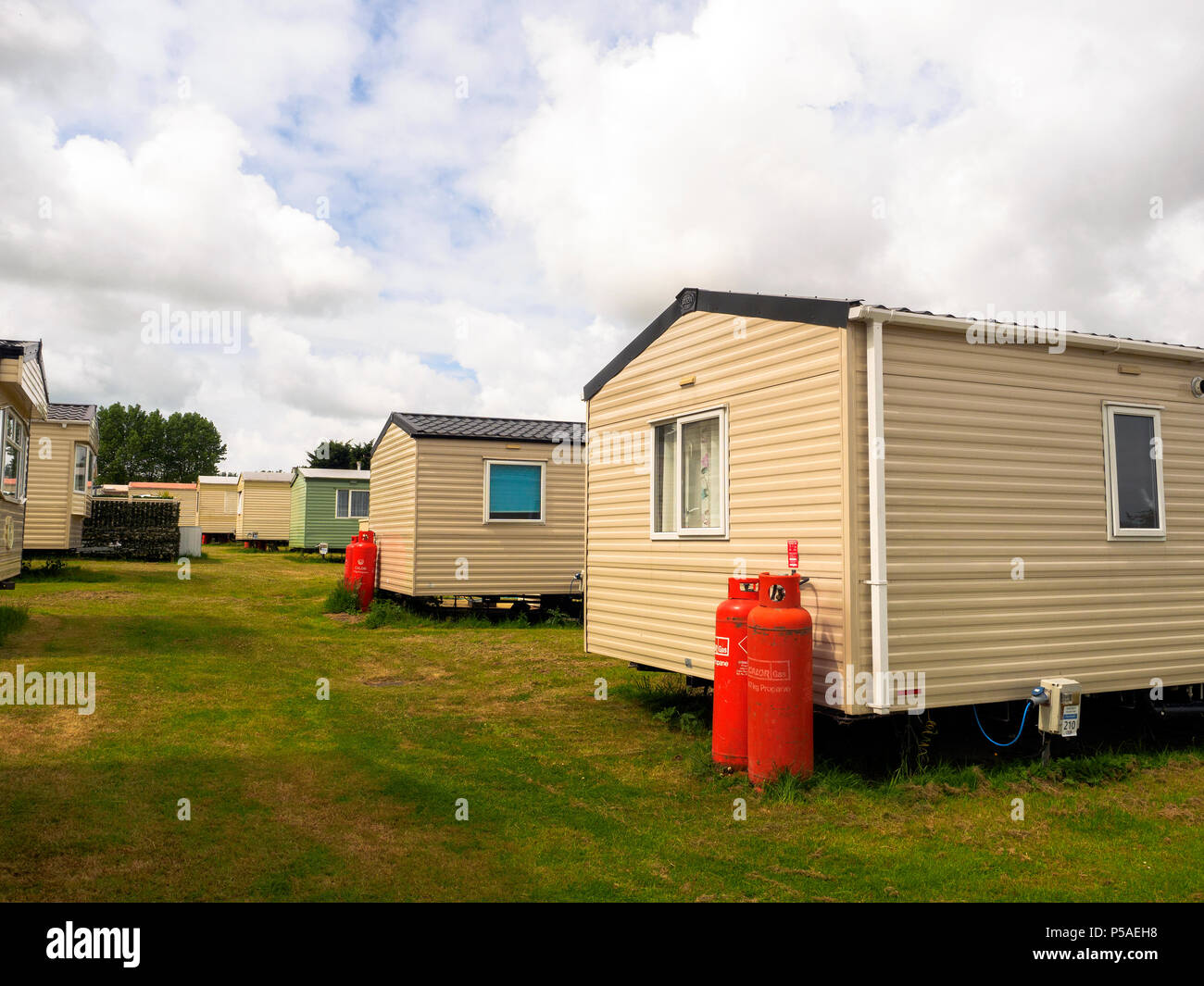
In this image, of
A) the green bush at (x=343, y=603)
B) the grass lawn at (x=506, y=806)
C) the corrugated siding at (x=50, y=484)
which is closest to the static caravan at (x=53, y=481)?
the corrugated siding at (x=50, y=484)

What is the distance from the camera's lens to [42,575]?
19.7m

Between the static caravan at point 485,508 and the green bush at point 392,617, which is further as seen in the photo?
the static caravan at point 485,508

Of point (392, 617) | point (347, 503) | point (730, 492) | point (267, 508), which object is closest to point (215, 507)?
point (267, 508)

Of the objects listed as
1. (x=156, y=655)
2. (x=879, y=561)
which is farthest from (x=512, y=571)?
(x=879, y=561)

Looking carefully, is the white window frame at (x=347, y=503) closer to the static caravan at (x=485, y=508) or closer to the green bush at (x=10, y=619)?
the static caravan at (x=485, y=508)

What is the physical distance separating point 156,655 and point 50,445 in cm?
1465

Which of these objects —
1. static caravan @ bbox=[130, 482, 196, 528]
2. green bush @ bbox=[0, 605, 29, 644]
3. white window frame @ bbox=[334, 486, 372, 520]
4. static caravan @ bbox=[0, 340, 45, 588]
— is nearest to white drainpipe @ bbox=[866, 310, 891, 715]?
static caravan @ bbox=[0, 340, 45, 588]

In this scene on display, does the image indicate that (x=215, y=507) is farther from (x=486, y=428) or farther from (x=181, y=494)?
(x=486, y=428)

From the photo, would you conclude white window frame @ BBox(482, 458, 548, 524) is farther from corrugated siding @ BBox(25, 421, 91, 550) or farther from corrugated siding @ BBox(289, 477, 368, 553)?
corrugated siding @ BBox(289, 477, 368, 553)

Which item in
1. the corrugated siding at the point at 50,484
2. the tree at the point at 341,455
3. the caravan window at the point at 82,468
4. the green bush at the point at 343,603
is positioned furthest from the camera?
the tree at the point at 341,455

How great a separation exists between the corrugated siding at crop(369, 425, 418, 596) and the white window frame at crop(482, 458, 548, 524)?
1295 mm

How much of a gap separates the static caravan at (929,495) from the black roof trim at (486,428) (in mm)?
7483

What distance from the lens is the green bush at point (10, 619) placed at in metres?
11.5

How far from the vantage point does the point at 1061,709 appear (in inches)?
259
